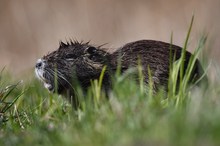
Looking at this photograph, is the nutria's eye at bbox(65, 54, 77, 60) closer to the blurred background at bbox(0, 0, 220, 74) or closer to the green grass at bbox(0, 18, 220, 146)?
the green grass at bbox(0, 18, 220, 146)

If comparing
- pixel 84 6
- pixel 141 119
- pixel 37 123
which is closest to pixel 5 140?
pixel 37 123

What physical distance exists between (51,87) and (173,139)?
3459 millimetres

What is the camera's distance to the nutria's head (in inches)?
266

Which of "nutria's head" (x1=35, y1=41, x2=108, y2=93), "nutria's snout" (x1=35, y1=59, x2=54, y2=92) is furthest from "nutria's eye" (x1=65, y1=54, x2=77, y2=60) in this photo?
"nutria's snout" (x1=35, y1=59, x2=54, y2=92)

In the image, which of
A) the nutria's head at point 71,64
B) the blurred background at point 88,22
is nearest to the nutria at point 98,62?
the nutria's head at point 71,64

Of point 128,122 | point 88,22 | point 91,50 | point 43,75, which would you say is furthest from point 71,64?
point 88,22

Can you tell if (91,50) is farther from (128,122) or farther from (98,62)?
(128,122)

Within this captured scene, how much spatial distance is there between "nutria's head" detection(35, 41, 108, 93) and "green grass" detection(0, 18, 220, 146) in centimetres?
124

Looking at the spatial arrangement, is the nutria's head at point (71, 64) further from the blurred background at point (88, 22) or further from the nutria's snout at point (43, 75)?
the blurred background at point (88, 22)

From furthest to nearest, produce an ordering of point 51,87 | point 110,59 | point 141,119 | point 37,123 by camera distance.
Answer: point 110,59 < point 51,87 < point 37,123 < point 141,119

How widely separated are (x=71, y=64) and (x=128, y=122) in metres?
3.30

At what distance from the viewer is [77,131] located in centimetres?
398

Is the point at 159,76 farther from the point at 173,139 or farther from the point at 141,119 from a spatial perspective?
the point at 173,139

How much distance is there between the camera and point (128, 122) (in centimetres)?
389
